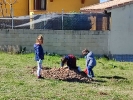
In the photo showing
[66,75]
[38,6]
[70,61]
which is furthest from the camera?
[38,6]

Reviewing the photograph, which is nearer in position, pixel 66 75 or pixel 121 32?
pixel 66 75

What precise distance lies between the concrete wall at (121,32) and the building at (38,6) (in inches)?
288

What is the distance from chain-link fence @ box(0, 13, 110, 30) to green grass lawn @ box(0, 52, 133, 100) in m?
4.25

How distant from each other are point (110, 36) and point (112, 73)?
16.4 feet

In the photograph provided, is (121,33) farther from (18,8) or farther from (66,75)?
(18,8)

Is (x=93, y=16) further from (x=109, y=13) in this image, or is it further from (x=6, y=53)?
(x=6, y=53)

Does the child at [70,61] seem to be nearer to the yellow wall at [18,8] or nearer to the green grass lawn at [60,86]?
the green grass lawn at [60,86]

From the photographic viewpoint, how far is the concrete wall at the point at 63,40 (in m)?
18.8

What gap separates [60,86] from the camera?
10.9 meters

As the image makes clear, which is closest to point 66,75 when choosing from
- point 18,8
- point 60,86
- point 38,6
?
point 60,86

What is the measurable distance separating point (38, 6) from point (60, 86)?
16.1 meters

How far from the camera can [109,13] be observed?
19.1 m

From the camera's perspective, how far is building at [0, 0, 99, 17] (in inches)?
1022

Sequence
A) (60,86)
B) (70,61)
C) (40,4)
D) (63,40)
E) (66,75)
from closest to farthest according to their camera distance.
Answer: (60,86) < (66,75) < (70,61) < (63,40) < (40,4)
